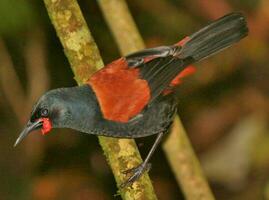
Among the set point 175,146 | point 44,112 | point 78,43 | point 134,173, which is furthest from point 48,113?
point 175,146

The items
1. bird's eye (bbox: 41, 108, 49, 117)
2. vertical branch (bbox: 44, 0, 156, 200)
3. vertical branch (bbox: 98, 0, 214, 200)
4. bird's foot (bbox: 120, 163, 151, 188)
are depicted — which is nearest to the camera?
bird's foot (bbox: 120, 163, 151, 188)

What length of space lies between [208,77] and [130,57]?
134 inches

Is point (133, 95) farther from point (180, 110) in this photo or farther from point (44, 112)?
point (180, 110)

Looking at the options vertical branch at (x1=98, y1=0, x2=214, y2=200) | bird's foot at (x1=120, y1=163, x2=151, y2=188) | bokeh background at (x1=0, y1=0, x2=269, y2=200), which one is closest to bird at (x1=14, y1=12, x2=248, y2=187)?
bird's foot at (x1=120, y1=163, x2=151, y2=188)

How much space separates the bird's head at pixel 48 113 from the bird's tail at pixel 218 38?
1076mm

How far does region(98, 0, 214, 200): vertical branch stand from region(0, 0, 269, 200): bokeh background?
198 cm

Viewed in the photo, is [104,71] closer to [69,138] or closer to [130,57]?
[130,57]

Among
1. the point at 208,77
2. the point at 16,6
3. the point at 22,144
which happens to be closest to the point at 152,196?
the point at 16,6

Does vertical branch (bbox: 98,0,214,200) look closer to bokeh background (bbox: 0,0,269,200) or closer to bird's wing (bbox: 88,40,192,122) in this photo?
bird's wing (bbox: 88,40,192,122)

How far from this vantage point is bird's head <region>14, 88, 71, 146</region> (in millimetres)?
4332

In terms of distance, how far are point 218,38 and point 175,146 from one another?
2.89 feet

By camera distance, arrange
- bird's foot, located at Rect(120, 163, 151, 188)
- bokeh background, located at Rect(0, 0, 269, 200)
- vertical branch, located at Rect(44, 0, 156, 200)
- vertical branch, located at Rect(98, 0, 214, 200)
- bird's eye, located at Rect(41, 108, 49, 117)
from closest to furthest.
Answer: bird's foot, located at Rect(120, 163, 151, 188), bird's eye, located at Rect(41, 108, 49, 117), vertical branch, located at Rect(44, 0, 156, 200), vertical branch, located at Rect(98, 0, 214, 200), bokeh background, located at Rect(0, 0, 269, 200)

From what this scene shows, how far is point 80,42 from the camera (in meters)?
4.59

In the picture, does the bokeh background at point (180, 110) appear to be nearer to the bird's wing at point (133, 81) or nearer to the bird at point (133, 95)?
the bird at point (133, 95)
